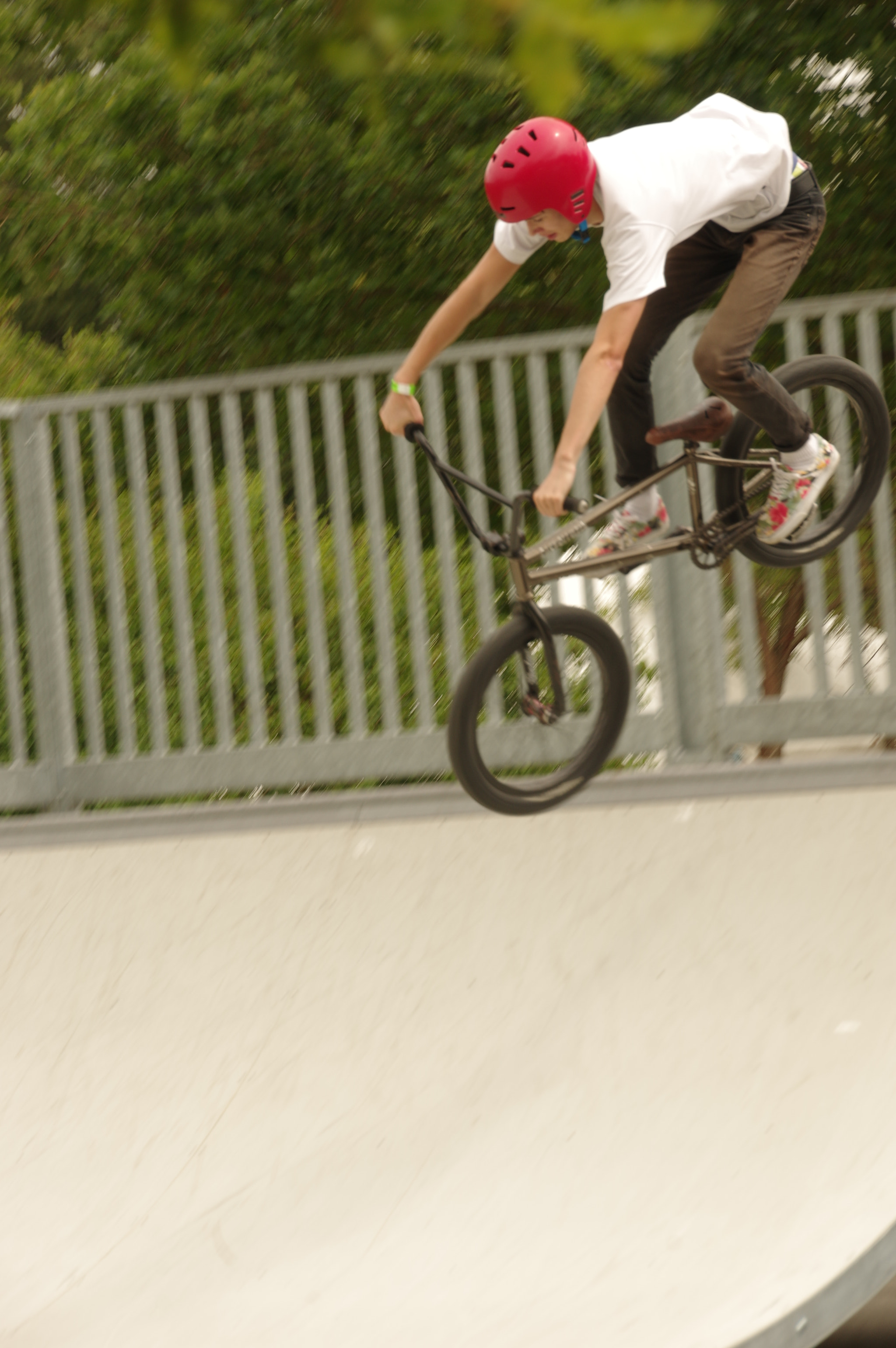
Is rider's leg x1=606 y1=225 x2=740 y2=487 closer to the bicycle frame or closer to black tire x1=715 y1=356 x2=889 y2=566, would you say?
the bicycle frame

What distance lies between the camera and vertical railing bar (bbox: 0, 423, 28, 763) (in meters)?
5.77

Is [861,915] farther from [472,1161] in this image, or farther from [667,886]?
[472,1161]

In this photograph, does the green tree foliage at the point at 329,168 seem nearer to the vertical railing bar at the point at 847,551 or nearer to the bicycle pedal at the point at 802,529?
the vertical railing bar at the point at 847,551

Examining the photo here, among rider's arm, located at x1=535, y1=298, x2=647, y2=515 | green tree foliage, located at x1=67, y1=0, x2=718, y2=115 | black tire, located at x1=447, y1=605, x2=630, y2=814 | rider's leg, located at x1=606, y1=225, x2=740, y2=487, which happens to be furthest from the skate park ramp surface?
green tree foliage, located at x1=67, y1=0, x2=718, y2=115

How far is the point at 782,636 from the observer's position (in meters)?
9.91

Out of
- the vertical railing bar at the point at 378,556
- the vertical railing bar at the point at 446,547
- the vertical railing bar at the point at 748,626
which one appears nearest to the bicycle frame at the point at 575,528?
the vertical railing bar at the point at 748,626

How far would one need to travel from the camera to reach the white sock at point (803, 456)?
406 centimetres

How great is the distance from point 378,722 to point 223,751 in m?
1.30

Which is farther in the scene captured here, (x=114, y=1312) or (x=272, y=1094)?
(x=272, y=1094)

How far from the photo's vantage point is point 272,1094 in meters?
3.85

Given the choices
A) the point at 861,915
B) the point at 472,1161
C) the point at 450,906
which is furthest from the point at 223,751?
the point at 861,915

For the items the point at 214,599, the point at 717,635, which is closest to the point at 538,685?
the point at 717,635

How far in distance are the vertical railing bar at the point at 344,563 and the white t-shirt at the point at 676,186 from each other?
5.52ft

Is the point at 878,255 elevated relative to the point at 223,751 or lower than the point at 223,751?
elevated
